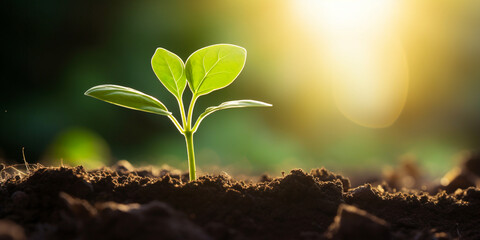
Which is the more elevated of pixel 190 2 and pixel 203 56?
pixel 190 2

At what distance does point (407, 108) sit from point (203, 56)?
28.6 ft

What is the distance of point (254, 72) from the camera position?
773 cm

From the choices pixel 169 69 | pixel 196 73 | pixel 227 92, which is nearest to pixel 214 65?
pixel 196 73

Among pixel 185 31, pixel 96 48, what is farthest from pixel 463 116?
pixel 96 48

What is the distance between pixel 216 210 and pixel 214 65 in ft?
2.19

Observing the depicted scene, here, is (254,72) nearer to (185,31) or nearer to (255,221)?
(185,31)

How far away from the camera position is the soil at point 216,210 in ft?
3.89

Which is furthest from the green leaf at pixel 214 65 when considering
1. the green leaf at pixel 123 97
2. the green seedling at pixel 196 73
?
the green leaf at pixel 123 97

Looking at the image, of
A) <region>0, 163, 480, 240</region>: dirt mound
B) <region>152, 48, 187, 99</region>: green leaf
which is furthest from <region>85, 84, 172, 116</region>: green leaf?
<region>0, 163, 480, 240</region>: dirt mound

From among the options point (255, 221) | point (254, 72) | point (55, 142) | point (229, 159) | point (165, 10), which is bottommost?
point (255, 221)

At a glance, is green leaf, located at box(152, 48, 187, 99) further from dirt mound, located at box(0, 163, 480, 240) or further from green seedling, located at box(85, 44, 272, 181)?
dirt mound, located at box(0, 163, 480, 240)

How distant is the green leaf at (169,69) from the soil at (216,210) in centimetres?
45

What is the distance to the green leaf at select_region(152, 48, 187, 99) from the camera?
5.84ft

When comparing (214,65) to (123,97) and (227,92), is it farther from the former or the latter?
(227,92)
